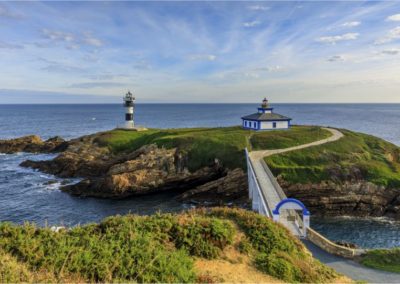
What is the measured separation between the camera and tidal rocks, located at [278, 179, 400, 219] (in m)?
34.0

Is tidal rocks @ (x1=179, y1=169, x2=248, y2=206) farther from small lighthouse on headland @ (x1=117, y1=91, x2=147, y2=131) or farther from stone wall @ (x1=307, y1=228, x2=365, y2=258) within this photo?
small lighthouse on headland @ (x1=117, y1=91, x2=147, y2=131)

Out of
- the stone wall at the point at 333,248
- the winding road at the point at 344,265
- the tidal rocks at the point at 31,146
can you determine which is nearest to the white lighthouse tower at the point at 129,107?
the tidal rocks at the point at 31,146

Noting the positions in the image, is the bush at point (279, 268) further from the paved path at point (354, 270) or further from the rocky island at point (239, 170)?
the rocky island at point (239, 170)

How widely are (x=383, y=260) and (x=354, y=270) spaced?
7.64ft

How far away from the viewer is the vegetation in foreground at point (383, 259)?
18.0m

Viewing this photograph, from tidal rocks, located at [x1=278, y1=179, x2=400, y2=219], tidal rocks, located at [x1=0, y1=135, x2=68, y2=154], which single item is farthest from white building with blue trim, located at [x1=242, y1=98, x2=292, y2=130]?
tidal rocks, located at [x1=0, y1=135, x2=68, y2=154]

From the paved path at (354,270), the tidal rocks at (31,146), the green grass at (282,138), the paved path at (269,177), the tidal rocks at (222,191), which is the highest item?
the green grass at (282,138)

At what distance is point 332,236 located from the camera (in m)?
28.4

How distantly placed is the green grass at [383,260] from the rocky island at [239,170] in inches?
599

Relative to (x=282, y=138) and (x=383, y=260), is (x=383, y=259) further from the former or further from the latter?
(x=282, y=138)

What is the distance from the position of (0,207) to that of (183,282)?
32.6 m

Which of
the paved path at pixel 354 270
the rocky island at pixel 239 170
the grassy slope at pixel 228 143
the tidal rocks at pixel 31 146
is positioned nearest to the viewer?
the paved path at pixel 354 270

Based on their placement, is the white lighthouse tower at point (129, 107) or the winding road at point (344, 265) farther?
the white lighthouse tower at point (129, 107)

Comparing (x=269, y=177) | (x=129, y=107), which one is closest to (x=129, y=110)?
(x=129, y=107)
